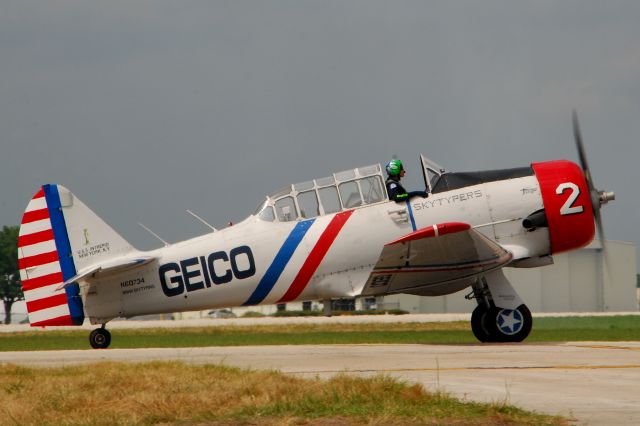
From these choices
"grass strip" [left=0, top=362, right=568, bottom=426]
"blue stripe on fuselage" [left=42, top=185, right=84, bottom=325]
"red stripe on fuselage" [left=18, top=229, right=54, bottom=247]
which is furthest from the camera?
"red stripe on fuselage" [left=18, top=229, right=54, bottom=247]

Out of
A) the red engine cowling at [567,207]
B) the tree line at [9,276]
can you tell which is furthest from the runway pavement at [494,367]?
the tree line at [9,276]

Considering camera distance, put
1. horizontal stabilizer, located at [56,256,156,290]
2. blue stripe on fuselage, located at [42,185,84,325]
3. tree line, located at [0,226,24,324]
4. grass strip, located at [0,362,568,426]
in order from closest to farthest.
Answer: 1. grass strip, located at [0,362,568,426]
2. horizontal stabilizer, located at [56,256,156,290]
3. blue stripe on fuselage, located at [42,185,84,325]
4. tree line, located at [0,226,24,324]

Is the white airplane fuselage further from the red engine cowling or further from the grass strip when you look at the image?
the grass strip

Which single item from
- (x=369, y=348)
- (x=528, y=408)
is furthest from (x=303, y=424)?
(x=369, y=348)

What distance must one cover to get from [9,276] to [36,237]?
247ft

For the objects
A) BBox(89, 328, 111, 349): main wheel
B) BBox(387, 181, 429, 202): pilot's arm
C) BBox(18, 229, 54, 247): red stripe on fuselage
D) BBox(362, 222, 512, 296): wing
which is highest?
BBox(18, 229, 54, 247): red stripe on fuselage

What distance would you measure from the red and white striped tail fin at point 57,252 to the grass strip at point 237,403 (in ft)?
24.7

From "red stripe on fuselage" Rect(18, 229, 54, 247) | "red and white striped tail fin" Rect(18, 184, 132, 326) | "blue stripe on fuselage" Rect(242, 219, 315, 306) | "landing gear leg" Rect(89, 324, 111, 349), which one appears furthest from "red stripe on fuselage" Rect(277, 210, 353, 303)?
"red stripe on fuselage" Rect(18, 229, 54, 247)

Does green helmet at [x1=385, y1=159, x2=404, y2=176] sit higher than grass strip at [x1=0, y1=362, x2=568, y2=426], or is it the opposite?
green helmet at [x1=385, y1=159, x2=404, y2=176]

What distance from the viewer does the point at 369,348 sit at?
18.2 m

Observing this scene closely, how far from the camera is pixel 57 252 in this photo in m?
20.0

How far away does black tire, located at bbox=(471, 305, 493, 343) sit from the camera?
18594mm

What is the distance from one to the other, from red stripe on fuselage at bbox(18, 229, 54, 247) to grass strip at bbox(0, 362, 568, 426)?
26.4 ft

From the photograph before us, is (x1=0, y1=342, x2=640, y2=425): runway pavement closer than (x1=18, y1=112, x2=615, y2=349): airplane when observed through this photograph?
Yes
